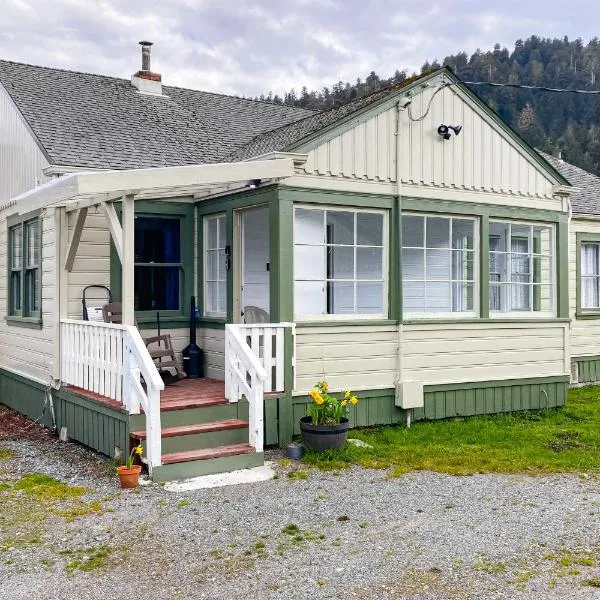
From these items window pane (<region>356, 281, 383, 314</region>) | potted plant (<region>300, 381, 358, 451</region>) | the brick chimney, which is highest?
the brick chimney

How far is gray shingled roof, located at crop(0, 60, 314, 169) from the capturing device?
9023mm

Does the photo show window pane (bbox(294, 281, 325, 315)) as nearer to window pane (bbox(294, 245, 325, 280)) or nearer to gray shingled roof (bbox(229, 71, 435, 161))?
window pane (bbox(294, 245, 325, 280))

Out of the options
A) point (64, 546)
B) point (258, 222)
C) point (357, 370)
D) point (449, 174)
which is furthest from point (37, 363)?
point (449, 174)

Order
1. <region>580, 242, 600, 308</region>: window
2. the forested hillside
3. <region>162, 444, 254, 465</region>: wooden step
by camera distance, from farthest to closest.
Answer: the forested hillside → <region>580, 242, 600, 308</region>: window → <region>162, 444, 254, 465</region>: wooden step

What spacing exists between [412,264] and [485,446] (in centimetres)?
293

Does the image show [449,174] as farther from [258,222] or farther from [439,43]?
[439,43]

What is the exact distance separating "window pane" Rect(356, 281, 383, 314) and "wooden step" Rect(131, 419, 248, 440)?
2.70 meters

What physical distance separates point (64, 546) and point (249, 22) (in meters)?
20.4

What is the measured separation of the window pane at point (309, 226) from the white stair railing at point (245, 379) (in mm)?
1467

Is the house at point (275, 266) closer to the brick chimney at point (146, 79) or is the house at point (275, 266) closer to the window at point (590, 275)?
the brick chimney at point (146, 79)

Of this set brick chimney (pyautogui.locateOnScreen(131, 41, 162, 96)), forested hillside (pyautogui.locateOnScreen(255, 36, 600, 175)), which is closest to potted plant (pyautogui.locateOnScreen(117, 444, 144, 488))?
brick chimney (pyautogui.locateOnScreen(131, 41, 162, 96))

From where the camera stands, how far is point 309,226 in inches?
320

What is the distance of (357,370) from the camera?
8.17m

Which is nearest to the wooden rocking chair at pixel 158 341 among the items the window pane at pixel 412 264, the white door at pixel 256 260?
the white door at pixel 256 260
